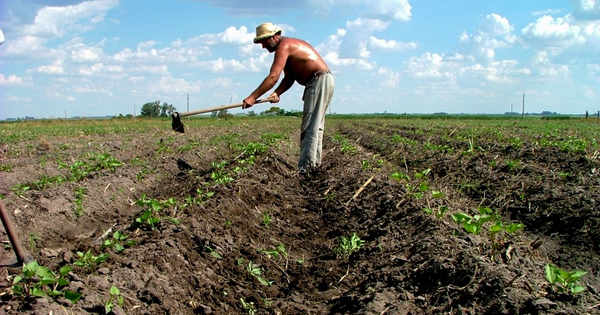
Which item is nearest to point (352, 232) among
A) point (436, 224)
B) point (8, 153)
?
point (436, 224)

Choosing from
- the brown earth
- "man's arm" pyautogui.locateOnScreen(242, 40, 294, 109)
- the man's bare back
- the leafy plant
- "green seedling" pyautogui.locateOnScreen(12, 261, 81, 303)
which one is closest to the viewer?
"green seedling" pyautogui.locateOnScreen(12, 261, 81, 303)

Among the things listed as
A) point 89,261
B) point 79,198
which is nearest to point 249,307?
point 89,261

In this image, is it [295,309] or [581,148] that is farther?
→ [581,148]

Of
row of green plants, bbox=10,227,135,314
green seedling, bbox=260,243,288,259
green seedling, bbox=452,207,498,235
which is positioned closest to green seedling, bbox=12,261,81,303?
row of green plants, bbox=10,227,135,314

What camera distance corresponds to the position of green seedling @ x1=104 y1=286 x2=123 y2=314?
3.09m

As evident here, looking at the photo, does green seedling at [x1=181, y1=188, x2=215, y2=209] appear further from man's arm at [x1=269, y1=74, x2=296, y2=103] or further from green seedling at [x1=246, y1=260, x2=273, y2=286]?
man's arm at [x1=269, y1=74, x2=296, y2=103]

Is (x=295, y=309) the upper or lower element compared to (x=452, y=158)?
lower

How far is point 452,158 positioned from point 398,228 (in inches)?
213

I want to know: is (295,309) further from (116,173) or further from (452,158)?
(452,158)

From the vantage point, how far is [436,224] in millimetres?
4750

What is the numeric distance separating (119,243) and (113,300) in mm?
1135

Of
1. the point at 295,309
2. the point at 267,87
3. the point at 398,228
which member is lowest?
the point at 295,309

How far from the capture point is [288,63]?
26.0 feet

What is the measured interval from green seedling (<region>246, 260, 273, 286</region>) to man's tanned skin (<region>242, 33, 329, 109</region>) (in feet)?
11.4
